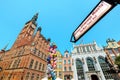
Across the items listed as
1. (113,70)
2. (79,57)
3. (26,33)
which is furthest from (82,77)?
(26,33)

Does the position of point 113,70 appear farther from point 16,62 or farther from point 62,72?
point 16,62

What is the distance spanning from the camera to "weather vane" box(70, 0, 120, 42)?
176 cm

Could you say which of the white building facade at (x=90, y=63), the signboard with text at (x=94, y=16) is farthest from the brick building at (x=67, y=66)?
the signboard with text at (x=94, y=16)

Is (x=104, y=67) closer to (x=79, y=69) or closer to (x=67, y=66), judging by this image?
(x=79, y=69)

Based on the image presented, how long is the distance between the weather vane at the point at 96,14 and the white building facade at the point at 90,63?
988 inches

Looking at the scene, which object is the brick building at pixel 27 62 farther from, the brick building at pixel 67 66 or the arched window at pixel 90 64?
the arched window at pixel 90 64

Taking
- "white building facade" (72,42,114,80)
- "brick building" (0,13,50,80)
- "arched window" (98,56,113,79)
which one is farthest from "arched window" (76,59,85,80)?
"brick building" (0,13,50,80)

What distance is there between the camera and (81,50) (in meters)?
29.2

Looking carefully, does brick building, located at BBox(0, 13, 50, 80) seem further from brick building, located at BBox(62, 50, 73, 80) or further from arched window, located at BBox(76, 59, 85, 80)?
arched window, located at BBox(76, 59, 85, 80)

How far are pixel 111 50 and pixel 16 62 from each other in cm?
3076

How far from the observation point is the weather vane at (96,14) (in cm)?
176

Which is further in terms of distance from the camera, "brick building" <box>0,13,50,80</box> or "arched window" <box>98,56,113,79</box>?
"arched window" <box>98,56,113,79</box>

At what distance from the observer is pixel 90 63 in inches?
1019

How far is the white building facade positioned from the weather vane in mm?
25101
